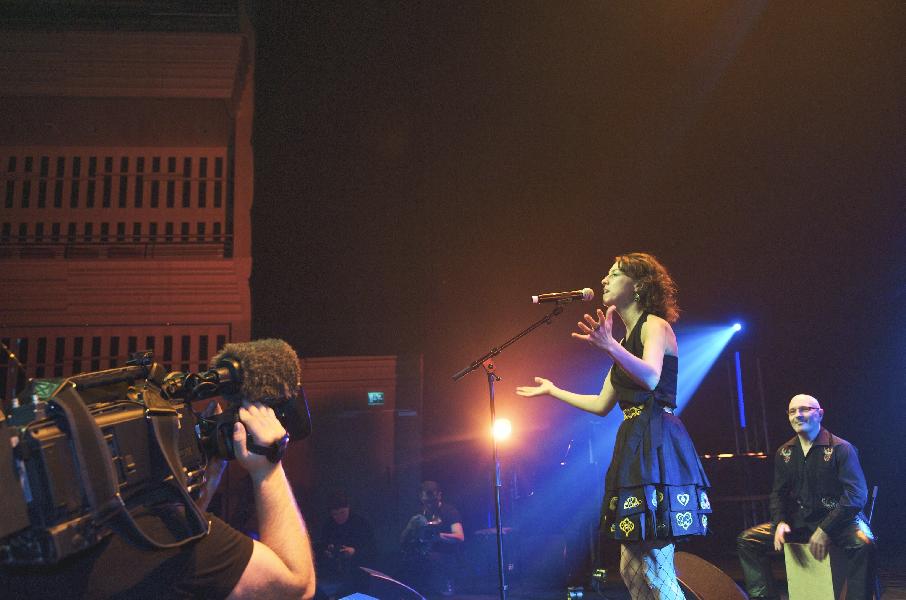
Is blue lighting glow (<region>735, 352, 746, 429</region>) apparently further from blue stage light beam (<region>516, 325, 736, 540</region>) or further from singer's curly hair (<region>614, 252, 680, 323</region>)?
singer's curly hair (<region>614, 252, 680, 323</region>)

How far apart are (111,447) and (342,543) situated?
5.41 m

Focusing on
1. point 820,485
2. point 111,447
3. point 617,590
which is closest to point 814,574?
point 820,485

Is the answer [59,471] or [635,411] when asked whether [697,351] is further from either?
[59,471]

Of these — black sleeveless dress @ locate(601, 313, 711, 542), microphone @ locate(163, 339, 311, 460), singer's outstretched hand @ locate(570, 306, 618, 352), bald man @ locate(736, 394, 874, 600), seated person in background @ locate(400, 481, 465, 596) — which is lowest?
seated person in background @ locate(400, 481, 465, 596)

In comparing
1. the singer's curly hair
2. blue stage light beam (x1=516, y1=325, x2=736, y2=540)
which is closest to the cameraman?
the singer's curly hair

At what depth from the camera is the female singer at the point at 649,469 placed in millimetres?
2865

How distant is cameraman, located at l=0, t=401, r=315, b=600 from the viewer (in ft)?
4.15

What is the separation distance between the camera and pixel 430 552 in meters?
6.98

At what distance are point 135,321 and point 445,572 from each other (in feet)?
12.7

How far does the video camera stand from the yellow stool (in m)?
4.81

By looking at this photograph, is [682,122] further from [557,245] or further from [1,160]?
[1,160]

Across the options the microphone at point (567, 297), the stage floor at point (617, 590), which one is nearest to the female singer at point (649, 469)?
the microphone at point (567, 297)

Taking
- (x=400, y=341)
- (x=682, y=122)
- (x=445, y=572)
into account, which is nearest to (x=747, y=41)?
(x=682, y=122)

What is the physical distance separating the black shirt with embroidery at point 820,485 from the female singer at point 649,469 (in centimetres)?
258
